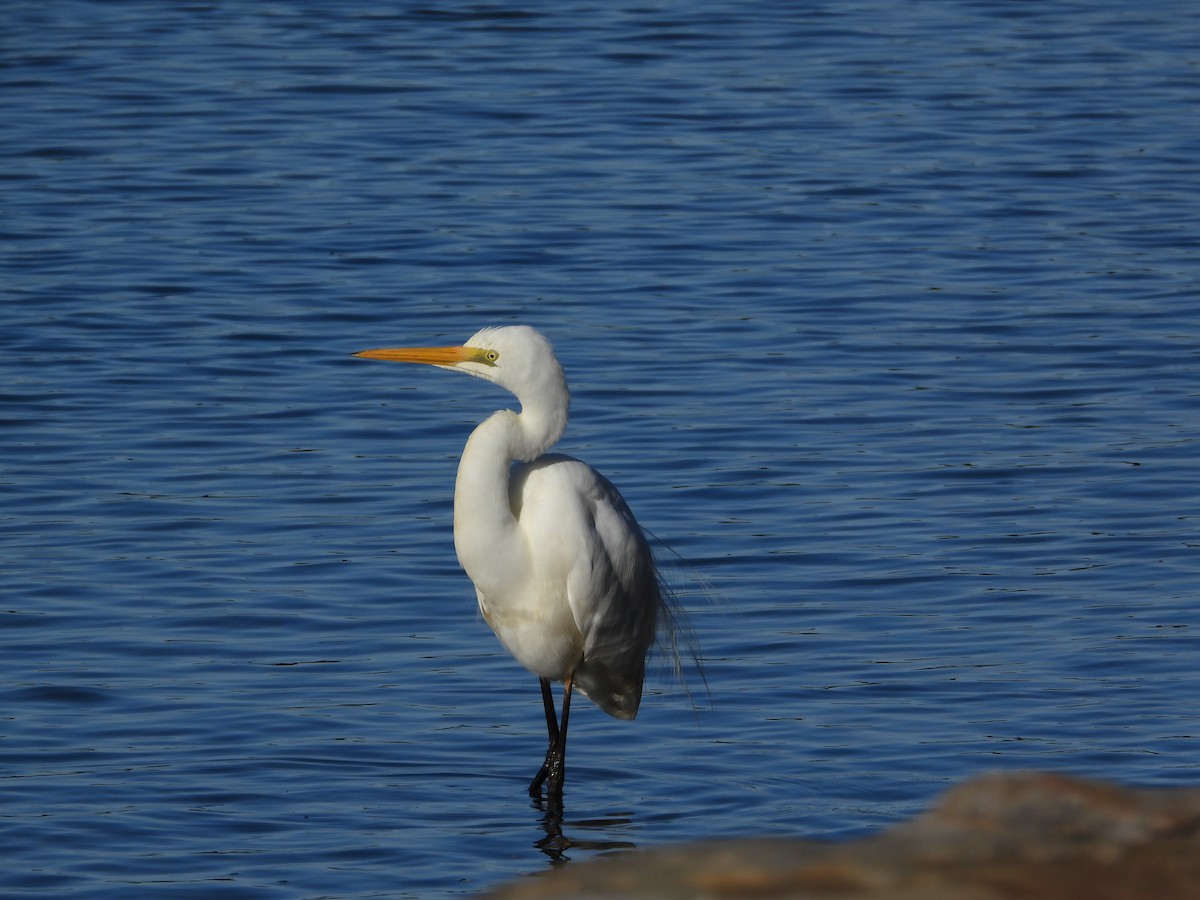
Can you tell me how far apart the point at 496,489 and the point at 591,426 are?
153 inches

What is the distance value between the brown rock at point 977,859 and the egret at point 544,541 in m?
2.92

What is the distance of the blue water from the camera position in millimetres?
6281

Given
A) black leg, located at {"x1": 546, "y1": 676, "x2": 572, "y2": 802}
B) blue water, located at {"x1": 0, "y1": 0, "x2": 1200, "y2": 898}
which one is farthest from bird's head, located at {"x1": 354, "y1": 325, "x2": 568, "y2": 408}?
blue water, located at {"x1": 0, "y1": 0, "x2": 1200, "y2": 898}

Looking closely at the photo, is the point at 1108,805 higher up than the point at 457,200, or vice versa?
the point at 1108,805

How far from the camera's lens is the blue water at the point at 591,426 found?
628 centimetres

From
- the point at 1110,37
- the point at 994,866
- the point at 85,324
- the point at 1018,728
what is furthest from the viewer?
the point at 1110,37

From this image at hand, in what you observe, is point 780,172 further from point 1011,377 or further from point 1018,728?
point 1018,728

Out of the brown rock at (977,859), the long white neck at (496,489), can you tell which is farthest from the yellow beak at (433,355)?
the brown rock at (977,859)

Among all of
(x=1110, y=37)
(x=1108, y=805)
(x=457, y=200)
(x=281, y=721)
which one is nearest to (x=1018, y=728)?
(x=281, y=721)

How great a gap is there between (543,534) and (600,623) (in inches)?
17.0

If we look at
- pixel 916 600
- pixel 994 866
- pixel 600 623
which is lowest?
pixel 916 600

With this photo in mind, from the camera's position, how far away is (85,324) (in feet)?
37.9

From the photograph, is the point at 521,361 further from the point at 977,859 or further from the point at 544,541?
the point at 977,859

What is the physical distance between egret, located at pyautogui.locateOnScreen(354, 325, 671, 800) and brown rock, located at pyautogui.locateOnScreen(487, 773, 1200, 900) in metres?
2.92
